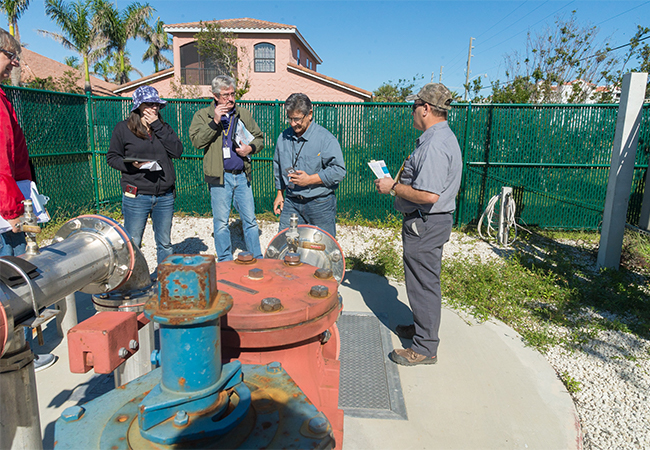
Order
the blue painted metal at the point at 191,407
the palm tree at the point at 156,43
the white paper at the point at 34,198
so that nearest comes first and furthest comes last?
the blue painted metal at the point at 191,407 → the white paper at the point at 34,198 → the palm tree at the point at 156,43

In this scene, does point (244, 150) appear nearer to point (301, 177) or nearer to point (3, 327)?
point (301, 177)

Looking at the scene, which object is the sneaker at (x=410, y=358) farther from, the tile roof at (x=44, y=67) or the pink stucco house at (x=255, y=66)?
the tile roof at (x=44, y=67)

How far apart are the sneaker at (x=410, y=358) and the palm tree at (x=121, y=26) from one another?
112ft

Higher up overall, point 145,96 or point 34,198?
point 145,96

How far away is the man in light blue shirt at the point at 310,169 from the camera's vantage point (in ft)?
11.9

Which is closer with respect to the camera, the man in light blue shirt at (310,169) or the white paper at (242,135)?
the man in light blue shirt at (310,169)

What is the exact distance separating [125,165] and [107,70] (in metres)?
38.9

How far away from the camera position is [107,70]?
120 feet

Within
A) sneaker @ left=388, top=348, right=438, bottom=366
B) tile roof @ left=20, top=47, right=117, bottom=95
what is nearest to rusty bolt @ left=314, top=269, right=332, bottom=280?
sneaker @ left=388, top=348, right=438, bottom=366

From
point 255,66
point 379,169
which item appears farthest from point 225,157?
point 255,66

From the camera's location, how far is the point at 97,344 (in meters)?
1.17

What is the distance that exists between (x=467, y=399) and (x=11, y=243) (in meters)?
3.06

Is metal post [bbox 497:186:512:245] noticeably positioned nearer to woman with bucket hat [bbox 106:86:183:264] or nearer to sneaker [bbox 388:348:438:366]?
sneaker [bbox 388:348:438:366]

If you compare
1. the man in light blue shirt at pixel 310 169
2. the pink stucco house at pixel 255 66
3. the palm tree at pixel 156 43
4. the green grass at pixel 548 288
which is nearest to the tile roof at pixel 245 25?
the pink stucco house at pixel 255 66
